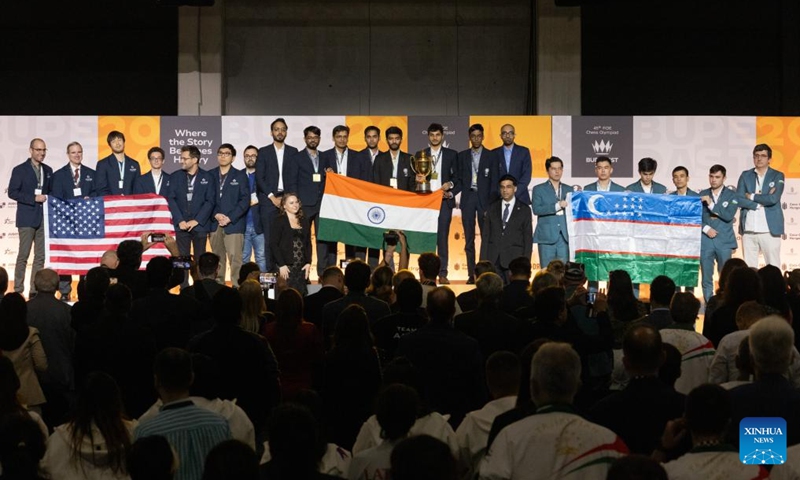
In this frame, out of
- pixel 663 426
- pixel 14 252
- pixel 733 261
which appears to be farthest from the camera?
pixel 14 252

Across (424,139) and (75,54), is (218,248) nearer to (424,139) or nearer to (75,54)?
(424,139)

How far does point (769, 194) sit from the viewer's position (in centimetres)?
1514

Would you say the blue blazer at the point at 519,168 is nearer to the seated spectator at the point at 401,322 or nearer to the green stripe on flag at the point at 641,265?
the green stripe on flag at the point at 641,265

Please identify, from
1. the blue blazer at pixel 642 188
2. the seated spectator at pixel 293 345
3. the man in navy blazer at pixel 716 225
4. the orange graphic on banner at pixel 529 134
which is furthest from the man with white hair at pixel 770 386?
the orange graphic on banner at pixel 529 134

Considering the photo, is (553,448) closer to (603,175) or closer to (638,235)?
(638,235)

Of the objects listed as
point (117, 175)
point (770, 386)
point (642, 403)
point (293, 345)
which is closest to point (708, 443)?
point (642, 403)

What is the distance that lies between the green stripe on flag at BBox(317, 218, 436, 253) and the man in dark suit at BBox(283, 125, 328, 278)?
0.49 metres

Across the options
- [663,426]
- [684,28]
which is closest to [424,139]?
[684,28]

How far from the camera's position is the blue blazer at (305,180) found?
1457 centimetres

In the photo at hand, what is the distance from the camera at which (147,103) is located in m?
20.3

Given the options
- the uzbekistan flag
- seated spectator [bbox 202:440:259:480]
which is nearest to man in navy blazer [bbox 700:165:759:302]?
the uzbekistan flag

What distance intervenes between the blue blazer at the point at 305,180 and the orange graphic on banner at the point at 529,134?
10.1 ft

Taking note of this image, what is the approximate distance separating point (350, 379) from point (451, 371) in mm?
538

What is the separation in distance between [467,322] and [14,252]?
11466mm
